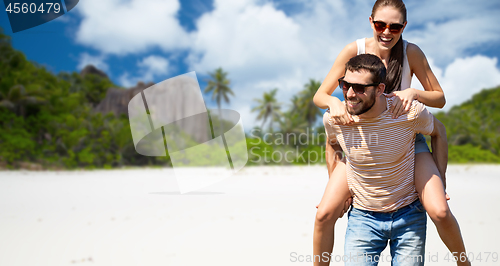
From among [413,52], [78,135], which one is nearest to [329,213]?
[413,52]

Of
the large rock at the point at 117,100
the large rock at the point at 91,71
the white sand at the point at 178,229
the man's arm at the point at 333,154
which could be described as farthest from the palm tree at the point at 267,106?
the man's arm at the point at 333,154

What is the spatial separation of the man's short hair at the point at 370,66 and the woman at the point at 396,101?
0.74 ft

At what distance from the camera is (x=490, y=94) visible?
51.9 meters

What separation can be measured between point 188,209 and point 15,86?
34.0 m

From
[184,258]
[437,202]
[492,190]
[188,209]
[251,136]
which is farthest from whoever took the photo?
[251,136]

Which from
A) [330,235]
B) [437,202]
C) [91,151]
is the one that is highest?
[91,151]

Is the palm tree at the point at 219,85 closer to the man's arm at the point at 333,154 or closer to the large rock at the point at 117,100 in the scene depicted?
the large rock at the point at 117,100

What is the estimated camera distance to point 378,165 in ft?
8.10

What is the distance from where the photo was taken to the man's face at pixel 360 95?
2273 mm

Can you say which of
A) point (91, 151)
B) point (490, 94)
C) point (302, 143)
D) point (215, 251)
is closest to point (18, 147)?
point (91, 151)

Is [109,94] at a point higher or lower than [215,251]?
higher

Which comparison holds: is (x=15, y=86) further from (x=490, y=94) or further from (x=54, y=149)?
(x=490, y=94)

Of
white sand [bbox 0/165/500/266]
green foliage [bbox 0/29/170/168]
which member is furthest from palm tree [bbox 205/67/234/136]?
white sand [bbox 0/165/500/266]

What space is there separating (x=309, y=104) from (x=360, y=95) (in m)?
49.5
